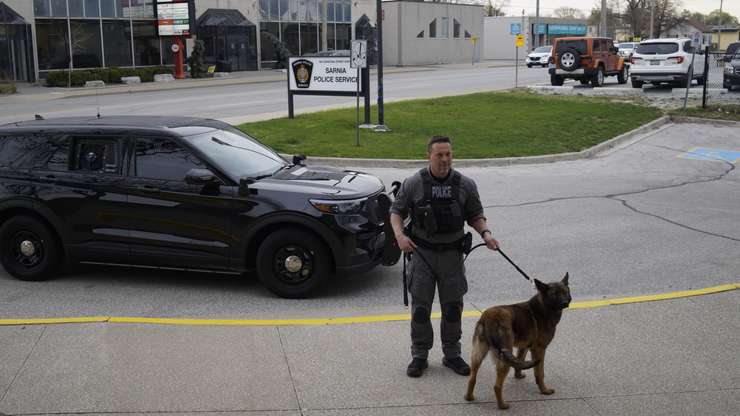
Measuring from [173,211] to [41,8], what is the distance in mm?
35911

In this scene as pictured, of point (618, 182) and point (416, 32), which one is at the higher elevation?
point (416, 32)

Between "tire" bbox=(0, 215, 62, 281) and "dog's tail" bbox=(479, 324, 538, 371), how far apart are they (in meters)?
4.86

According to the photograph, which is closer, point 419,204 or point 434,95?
point 419,204

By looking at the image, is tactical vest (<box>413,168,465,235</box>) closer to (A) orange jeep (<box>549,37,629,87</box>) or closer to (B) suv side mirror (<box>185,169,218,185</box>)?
(B) suv side mirror (<box>185,169,218,185</box>)

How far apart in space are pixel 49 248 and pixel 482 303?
167 inches

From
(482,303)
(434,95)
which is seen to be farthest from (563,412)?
(434,95)

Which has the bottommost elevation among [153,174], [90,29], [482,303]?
[482,303]

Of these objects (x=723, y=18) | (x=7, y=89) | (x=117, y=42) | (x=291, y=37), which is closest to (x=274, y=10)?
(x=291, y=37)

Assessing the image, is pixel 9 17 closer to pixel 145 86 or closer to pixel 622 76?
pixel 145 86

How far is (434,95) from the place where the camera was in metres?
30.2

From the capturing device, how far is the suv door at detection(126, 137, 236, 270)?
7.55 m

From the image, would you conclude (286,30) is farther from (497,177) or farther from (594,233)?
(594,233)

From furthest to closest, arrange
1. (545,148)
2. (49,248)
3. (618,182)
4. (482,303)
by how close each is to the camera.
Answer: (545,148) < (618,182) < (49,248) < (482,303)

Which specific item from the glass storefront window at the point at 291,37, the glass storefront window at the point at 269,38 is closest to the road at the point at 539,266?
the glass storefront window at the point at 269,38
